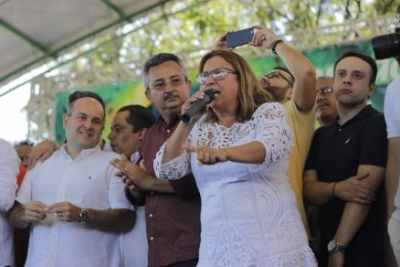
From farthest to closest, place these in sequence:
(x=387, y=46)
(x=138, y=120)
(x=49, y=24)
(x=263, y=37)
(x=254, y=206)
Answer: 1. (x=49, y=24)
2. (x=138, y=120)
3. (x=263, y=37)
4. (x=254, y=206)
5. (x=387, y=46)

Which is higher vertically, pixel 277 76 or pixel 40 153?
pixel 277 76

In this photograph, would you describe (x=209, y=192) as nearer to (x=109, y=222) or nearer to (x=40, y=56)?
(x=109, y=222)

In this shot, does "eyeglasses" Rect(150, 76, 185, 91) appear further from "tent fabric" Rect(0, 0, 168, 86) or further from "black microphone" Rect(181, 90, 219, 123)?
"tent fabric" Rect(0, 0, 168, 86)

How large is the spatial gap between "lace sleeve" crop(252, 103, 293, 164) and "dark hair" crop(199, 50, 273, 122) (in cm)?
4

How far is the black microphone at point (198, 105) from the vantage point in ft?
6.48

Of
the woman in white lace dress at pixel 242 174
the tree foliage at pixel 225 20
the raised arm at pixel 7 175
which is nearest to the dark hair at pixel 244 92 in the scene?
the woman in white lace dress at pixel 242 174

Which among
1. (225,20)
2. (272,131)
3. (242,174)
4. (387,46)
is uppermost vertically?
(225,20)

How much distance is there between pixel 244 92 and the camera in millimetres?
2172

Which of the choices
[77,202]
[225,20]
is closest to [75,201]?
[77,202]

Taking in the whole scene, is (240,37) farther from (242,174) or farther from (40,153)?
(40,153)

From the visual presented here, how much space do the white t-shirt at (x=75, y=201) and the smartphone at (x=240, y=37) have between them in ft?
3.01

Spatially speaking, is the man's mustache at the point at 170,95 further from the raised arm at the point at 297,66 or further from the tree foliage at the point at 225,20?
the tree foliage at the point at 225,20

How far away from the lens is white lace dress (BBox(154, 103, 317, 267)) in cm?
196

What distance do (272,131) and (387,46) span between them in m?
0.48
